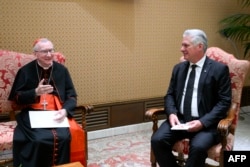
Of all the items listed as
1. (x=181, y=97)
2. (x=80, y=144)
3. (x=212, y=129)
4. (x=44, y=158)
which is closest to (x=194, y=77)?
(x=181, y=97)

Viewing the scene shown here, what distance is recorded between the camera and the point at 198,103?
2.49 meters

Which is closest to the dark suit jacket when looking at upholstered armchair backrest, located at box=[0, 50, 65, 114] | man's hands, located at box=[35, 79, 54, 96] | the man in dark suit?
the man in dark suit

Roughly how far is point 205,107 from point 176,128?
0.31 metres

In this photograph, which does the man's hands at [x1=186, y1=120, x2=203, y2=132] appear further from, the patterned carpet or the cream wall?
the cream wall

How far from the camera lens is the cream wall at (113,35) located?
127 inches

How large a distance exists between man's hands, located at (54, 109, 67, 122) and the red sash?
9 cm

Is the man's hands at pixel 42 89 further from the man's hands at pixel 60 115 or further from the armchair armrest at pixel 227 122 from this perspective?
the armchair armrest at pixel 227 122

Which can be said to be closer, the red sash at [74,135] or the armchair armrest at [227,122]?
the armchair armrest at [227,122]

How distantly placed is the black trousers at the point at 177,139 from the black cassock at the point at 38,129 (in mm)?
724

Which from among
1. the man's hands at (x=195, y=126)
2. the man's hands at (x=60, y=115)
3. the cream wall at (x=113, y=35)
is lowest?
the man's hands at (x=195, y=126)

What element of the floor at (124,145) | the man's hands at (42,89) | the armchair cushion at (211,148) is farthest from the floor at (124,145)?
the man's hands at (42,89)

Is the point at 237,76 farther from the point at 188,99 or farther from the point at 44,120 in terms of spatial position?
the point at 44,120

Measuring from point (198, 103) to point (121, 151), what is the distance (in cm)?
123

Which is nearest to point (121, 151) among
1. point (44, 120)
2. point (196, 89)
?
point (44, 120)
